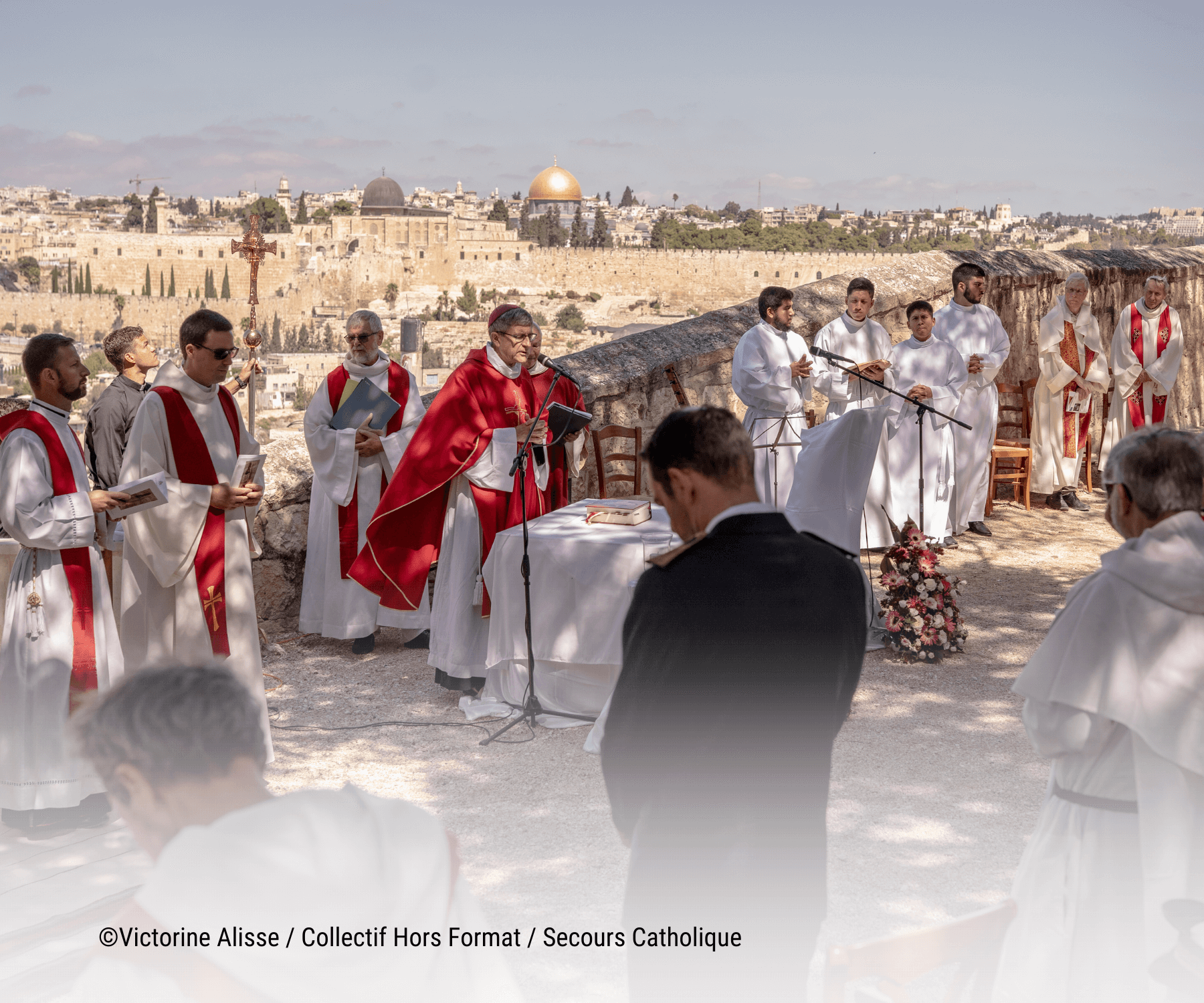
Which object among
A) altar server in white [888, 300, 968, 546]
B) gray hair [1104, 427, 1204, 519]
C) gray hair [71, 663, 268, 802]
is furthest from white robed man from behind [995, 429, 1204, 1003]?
altar server in white [888, 300, 968, 546]

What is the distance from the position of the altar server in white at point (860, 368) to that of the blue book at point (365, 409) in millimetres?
2750

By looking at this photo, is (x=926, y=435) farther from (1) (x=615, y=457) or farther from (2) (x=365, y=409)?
(2) (x=365, y=409)

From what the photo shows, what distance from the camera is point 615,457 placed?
23.6 feet

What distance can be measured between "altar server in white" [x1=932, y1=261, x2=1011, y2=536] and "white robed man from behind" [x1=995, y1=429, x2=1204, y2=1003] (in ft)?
19.4

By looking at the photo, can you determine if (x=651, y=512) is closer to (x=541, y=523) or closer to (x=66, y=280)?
(x=541, y=523)

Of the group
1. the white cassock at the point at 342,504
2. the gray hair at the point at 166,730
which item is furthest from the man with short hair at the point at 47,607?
the gray hair at the point at 166,730

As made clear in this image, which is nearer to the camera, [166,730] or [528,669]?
[166,730]

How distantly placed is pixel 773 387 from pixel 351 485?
99.8 inches

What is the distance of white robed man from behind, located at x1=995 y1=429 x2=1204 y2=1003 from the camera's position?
226cm

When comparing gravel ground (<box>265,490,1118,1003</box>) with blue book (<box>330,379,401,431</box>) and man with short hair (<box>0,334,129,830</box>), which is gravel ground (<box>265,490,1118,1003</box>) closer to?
man with short hair (<box>0,334,129,830</box>)

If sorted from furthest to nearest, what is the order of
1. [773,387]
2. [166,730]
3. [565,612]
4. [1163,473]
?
[773,387] < [565,612] < [1163,473] < [166,730]

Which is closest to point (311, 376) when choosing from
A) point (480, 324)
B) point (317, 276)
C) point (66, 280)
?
point (480, 324)

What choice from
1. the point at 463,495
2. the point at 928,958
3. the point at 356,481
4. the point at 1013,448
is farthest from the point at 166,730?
the point at 1013,448

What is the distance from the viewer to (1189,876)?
236 cm
